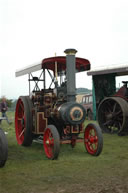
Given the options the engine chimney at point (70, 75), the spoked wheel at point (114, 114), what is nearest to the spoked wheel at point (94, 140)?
the engine chimney at point (70, 75)

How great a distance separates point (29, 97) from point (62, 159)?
2.00 metres

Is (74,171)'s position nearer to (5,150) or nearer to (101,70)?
(5,150)

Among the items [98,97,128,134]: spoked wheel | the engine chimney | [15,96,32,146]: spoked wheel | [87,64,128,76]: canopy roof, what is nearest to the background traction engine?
[98,97,128,134]: spoked wheel

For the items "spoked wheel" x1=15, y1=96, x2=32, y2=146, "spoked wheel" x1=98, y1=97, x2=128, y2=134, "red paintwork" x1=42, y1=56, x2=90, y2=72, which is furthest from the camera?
"spoked wheel" x1=98, y1=97, x2=128, y2=134

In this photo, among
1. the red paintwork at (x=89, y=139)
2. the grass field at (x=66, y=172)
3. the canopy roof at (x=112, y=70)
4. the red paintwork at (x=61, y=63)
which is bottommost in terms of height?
the grass field at (x=66, y=172)

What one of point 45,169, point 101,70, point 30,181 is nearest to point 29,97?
point 45,169

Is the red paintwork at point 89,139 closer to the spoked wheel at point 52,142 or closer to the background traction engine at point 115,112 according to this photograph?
the spoked wheel at point 52,142

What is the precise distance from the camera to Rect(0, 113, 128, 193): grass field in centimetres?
333

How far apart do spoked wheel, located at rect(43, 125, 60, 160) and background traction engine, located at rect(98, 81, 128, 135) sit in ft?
10.2

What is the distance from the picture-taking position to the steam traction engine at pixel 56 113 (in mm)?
5008

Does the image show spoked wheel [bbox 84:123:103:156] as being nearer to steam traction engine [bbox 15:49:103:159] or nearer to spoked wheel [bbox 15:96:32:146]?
steam traction engine [bbox 15:49:103:159]

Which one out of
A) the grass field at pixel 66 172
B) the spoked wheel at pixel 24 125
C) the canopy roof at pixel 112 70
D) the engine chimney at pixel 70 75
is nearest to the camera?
the grass field at pixel 66 172

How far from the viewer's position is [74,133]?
17.2ft

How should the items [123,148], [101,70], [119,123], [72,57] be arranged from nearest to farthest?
[72,57], [123,148], [119,123], [101,70]
